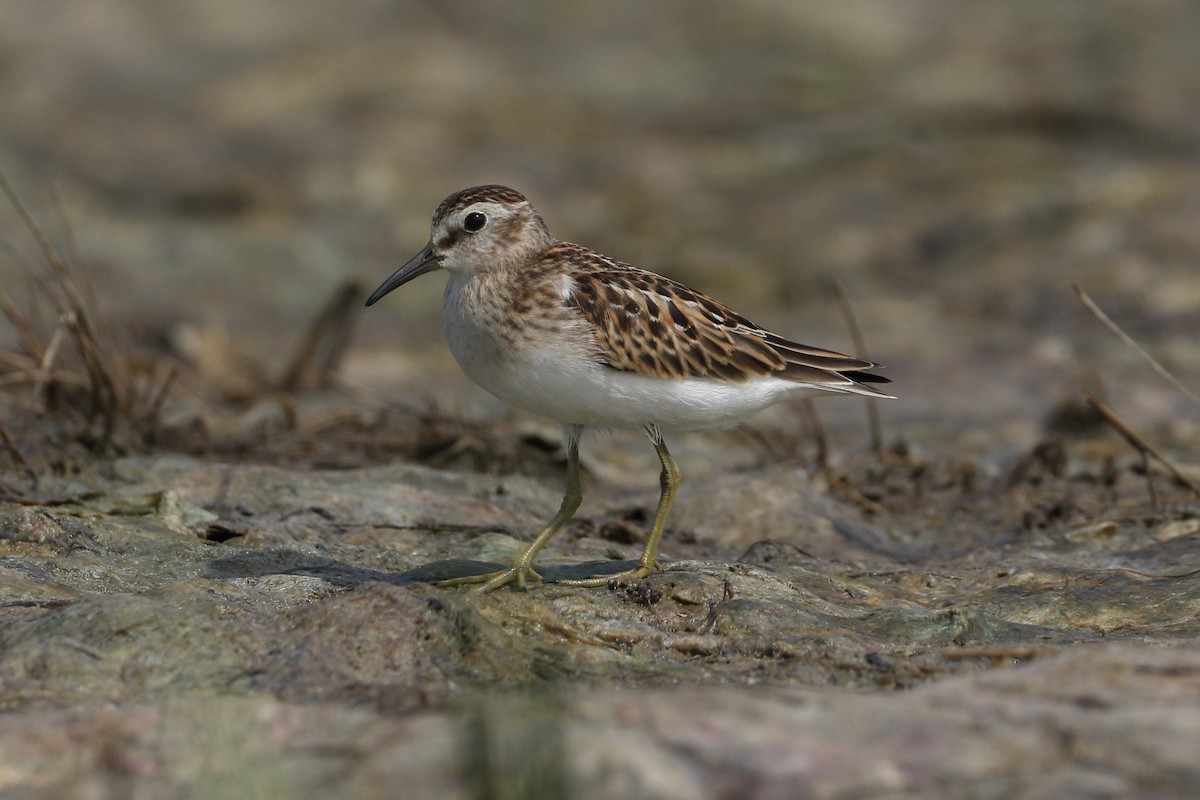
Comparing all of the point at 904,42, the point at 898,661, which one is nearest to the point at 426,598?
the point at 898,661

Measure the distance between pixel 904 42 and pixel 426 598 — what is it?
15.1m

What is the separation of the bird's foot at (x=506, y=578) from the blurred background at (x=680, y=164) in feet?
12.7

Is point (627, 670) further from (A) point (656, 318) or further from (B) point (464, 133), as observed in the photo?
(B) point (464, 133)

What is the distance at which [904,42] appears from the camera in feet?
59.4

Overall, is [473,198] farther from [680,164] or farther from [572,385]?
[680,164]

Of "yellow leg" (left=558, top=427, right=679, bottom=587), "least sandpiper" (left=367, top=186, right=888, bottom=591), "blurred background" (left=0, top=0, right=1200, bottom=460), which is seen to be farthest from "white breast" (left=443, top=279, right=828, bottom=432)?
"blurred background" (left=0, top=0, right=1200, bottom=460)

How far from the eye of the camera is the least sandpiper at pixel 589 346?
543 cm

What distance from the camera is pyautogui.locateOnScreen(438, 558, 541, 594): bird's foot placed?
5.34 meters

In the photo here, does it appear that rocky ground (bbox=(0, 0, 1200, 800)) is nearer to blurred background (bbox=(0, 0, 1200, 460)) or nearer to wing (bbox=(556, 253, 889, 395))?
blurred background (bbox=(0, 0, 1200, 460))

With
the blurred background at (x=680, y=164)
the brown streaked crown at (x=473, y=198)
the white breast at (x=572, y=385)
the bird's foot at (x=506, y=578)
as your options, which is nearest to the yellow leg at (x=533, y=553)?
the bird's foot at (x=506, y=578)

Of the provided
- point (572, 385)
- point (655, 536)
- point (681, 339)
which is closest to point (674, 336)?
point (681, 339)

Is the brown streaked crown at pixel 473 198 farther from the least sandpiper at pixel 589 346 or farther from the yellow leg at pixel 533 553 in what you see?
the yellow leg at pixel 533 553

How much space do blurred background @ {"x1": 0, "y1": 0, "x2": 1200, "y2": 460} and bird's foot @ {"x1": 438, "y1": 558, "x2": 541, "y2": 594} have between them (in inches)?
153

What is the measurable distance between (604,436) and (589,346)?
158cm
